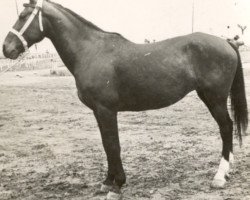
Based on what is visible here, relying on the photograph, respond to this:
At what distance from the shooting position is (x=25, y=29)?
4.88m

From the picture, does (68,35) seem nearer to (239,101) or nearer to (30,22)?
(30,22)

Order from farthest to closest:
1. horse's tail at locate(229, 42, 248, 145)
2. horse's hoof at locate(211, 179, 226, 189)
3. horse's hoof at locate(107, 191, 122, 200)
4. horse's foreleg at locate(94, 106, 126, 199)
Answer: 1. horse's tail at locate(229, 42, 248, 145)
2. horse's hoof at locate(211, 179, 226, 189)
3. horse's hoof at locate(107, 191, 122, 200)
4. horse's foreleg at locate(94, 106, 126, 199)

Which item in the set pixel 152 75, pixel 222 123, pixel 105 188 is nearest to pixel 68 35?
pixel 152 75

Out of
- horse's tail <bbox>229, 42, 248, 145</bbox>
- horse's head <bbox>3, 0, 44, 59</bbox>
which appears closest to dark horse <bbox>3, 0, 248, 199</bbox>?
horse's head <bbox>3, 0, 44, 59</bbox>

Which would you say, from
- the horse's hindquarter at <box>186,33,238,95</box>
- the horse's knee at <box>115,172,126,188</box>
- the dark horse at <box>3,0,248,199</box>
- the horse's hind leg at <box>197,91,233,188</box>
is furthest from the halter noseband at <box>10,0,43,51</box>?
the horse's hind leg at <box>197,91,233,188</box>

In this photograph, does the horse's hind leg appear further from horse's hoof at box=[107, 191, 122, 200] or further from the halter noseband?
the halter noseband

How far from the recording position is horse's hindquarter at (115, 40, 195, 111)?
16.1 ft

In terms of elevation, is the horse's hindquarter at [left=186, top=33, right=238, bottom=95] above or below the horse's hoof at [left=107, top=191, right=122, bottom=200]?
above

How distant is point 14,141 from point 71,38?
3961 millimetres

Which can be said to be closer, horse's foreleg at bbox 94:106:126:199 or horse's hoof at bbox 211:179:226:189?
horse's foreleg at bbox 94:106:126:199

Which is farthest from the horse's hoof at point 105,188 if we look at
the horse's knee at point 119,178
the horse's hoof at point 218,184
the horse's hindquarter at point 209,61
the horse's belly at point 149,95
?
the horse's hindquarter at point 209,61

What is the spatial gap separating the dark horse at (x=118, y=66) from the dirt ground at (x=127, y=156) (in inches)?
15.9

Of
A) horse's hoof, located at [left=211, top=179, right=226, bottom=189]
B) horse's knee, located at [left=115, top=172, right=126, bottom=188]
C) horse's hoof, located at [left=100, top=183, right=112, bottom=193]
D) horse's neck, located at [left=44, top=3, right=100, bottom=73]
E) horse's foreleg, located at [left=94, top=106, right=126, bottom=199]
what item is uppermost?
horse's neck, located at [left=44, top=3, right=100, bottom=73]

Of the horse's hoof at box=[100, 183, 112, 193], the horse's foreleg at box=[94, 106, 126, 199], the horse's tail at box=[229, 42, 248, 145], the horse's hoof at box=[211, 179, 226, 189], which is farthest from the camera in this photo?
the horse's tail at box=[229, 42, 248, 145]
